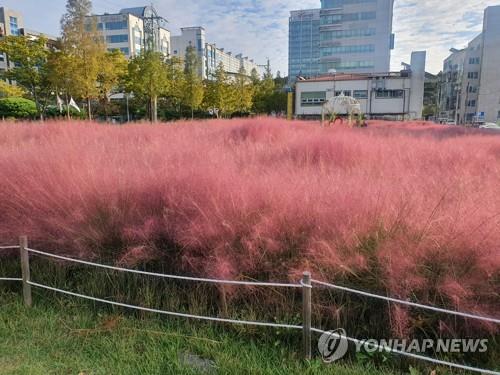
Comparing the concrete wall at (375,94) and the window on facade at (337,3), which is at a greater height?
the window on facade at (337,3)

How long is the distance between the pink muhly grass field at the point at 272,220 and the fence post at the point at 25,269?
1.05 ft

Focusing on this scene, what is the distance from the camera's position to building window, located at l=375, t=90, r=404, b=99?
43.9 m

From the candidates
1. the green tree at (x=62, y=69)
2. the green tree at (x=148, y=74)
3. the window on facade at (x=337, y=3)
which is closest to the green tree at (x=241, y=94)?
the green tree at (x=148, y=74)

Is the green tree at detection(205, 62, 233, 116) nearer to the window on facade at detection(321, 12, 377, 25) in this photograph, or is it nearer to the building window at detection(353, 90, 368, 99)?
the building window at detection(353, 90, 368, 99)

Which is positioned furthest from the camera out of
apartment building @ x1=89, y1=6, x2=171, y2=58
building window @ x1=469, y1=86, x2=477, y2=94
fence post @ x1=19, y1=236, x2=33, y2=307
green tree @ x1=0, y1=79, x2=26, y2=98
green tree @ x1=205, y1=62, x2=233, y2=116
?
apartment building @ x1=89, y1=6, x2=171, y2=58

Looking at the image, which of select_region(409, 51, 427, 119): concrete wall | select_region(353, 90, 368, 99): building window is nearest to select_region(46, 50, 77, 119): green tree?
select_region(353, 90, 368, 99): building window

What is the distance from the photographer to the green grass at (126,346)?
2260 millimetres

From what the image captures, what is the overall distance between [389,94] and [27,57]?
38.0 meters

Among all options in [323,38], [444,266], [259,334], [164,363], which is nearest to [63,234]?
[164,363]

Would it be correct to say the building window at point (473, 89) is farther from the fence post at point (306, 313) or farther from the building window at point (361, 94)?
the fence post at point (306, 313)

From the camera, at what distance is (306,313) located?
7.22 feet

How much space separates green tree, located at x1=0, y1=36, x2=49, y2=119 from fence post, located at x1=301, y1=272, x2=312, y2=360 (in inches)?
930

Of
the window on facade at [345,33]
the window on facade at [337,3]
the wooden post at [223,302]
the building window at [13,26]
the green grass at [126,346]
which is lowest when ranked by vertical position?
the green grass at [126,346]

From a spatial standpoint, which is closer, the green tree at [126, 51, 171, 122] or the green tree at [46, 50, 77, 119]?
the green tree at [46, 50, 77, 119]
